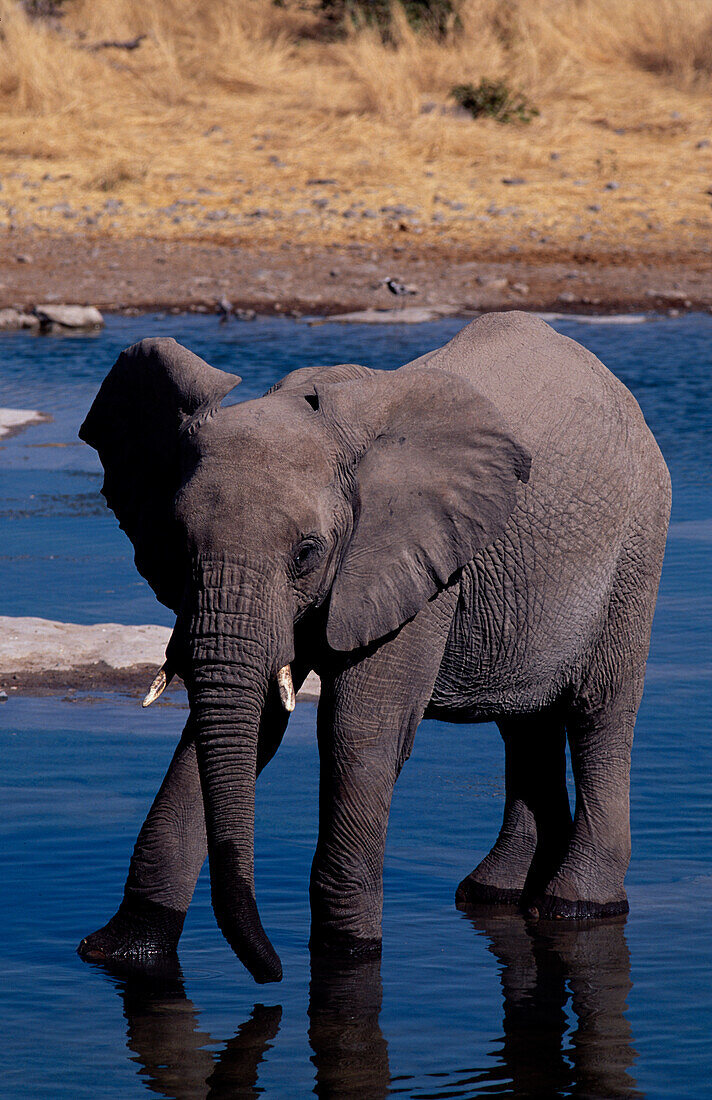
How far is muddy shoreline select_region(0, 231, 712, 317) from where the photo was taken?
16078 millimetres

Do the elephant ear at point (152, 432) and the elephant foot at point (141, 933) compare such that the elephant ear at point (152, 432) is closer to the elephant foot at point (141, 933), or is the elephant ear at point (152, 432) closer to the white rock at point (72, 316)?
the elephant foot at point (141, 933)

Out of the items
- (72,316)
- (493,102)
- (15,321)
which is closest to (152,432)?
(72,316)

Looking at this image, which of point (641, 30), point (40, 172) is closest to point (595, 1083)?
point (40, 172)

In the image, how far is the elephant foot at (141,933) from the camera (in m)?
4.63

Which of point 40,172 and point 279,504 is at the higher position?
point 279,504

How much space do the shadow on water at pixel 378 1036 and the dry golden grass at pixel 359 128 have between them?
13.4 metres

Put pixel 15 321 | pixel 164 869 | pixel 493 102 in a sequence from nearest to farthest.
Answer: pixel 164 869
pixel 15 321
pixel 493 102

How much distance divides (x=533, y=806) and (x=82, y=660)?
8.09 feet

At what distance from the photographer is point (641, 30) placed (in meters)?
24.7

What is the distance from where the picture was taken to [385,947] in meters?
A: 4.78

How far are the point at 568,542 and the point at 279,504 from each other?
4.09 feet

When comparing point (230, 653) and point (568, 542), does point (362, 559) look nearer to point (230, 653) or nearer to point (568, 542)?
point (230, 653)

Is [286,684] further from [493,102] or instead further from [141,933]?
[493,102]

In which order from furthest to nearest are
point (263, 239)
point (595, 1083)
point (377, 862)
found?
point (263, 239)
point (377, 862)
point (595, 1083)
